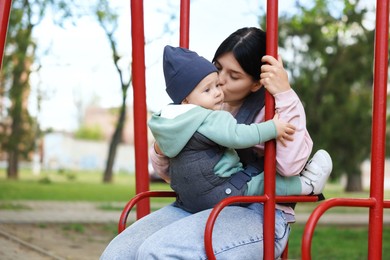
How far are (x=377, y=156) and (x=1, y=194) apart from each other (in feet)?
36.8

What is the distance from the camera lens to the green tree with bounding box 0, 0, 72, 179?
15586 mm

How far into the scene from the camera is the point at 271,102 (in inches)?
92.0

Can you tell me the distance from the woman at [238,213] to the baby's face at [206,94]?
15 centimetres

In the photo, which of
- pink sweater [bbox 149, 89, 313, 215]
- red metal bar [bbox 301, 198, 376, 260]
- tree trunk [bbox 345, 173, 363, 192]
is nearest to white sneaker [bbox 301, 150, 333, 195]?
pink sweater [bbox 149, 89, 313, 215]

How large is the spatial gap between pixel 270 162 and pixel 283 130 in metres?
0.12

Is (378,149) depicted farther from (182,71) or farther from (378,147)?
(182,71)

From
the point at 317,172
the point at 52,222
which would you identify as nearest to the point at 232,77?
the point at 317,172

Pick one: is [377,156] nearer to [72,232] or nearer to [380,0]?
[380,0]

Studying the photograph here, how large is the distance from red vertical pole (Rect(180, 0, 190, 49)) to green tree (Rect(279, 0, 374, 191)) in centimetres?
1277

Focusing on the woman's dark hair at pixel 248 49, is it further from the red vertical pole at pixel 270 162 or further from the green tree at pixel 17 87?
the green tree at pixel 17 87

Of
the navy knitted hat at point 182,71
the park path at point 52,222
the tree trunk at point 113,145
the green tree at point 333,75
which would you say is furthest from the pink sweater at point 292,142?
the tree trunk at point 113,145

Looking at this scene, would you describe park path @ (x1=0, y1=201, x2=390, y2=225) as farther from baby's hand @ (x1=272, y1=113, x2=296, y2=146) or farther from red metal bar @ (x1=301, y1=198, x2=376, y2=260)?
red metal bar @ (x1=301, y1=198, x2=376, y2=260)

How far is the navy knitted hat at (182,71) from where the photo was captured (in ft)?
7.65

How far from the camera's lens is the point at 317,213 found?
6.97 ft
